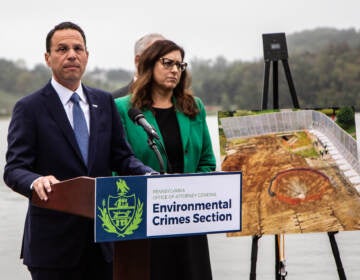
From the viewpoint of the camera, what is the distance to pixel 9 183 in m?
2.30

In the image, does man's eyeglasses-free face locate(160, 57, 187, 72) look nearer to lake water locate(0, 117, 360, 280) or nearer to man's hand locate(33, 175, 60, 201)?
man's hand locate(33, 175, 60, 201)

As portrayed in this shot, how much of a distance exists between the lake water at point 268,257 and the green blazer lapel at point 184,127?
2.10 metres

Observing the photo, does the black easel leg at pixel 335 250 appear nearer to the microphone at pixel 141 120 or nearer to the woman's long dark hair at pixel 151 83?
the woman's long dark hair at pixel 151 83

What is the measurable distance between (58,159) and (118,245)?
39 cm

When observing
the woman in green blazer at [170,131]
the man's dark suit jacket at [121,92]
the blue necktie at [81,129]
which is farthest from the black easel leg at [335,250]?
the blue necktie at [81,129]

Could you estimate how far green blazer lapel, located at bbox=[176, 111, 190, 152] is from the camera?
294cm

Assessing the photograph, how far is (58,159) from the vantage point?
233cm

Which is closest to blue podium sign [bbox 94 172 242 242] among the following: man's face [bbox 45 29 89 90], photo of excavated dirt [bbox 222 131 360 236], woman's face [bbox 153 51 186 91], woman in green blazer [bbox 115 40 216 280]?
man's face [bbox 45 29 89 90]

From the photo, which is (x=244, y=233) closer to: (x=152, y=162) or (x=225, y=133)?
(x=225, y=133)

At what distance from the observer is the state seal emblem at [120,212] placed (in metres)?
1.94

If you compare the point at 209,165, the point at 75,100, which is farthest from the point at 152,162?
→ the point at 75,100

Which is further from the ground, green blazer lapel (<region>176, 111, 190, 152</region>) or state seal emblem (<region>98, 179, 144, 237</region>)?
green blazer lapel (<region>176, 111, 190, 152</region>)

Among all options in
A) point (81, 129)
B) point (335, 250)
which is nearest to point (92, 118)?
point (81, 129)

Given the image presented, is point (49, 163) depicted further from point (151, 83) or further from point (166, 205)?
point (151, 83)
